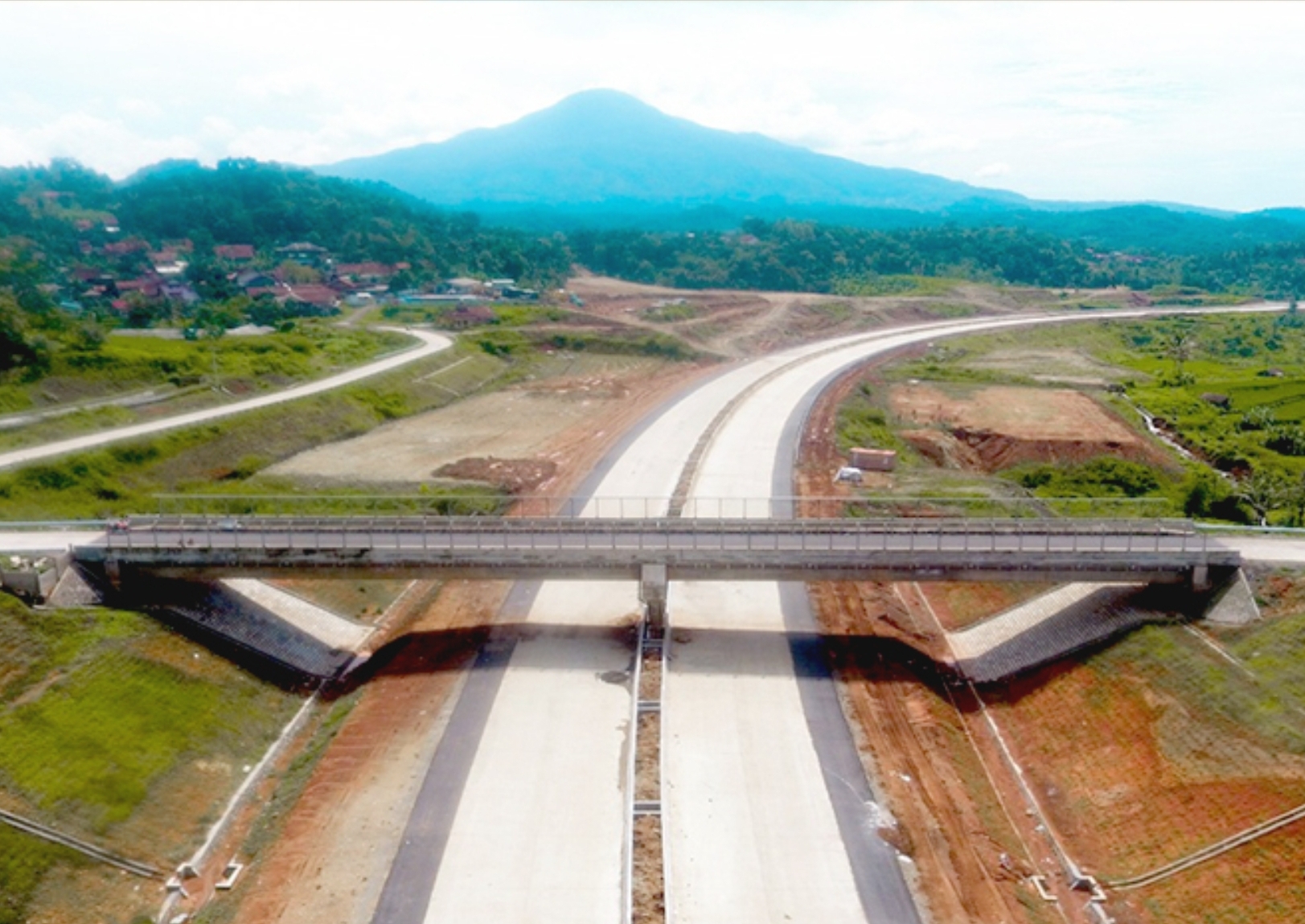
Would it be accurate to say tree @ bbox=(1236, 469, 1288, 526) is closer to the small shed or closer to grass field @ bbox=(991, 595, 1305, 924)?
the small shed

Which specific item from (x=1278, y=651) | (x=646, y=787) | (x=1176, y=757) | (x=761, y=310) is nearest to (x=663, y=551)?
(x=646, y=787)

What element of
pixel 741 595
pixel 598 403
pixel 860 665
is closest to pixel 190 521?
pixel 741 595

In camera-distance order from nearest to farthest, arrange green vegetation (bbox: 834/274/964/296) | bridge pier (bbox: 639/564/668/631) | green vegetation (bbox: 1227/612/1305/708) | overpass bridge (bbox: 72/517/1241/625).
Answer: green vegetation (bbox: 1227/612/1305/708) → overpass bridge (bbox: 72/517/1241/625) → bridge pier (bbox: 639/564/668/631) → green vegetation (bbox: 834/274/964/296)

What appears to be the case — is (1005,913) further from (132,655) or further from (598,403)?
(598,403)

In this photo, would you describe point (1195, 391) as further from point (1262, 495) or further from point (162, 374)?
point (162, 374)

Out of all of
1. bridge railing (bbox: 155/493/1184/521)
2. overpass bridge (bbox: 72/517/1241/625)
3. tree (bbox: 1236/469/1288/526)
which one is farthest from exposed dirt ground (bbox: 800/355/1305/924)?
tree (bbox: 1236/469/1288/526)

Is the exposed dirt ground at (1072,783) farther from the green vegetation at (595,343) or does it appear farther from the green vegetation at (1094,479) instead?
the green vegetation at (595,343)

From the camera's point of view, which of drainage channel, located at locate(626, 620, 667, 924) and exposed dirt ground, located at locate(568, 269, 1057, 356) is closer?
drainage channel, located at locate(626, 620, 667, 924)

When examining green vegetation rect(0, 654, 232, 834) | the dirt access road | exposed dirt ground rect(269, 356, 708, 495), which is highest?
exposed dirt ground rect(269, 356, 708, 495)
